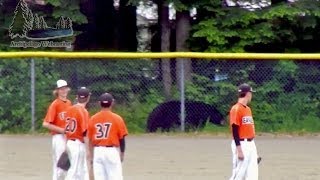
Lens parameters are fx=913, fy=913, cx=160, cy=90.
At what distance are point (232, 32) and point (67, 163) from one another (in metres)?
11.4

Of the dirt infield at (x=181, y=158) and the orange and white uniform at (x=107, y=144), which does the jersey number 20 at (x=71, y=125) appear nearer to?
the orange and white uniform at (x=107, y=144)

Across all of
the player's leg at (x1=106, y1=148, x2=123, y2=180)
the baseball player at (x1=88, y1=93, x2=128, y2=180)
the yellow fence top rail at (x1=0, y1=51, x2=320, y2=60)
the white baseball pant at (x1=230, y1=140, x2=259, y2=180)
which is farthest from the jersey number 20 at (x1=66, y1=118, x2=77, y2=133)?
the yellow fence top rail at (x1=0, y1=51, x2=320, y2=60)

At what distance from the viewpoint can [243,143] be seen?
12695 mm

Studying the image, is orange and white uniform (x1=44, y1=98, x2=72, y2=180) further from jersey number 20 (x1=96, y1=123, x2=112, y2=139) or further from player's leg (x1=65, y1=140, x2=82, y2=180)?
jersey number 20 (x1=96, y1=123, x2=112, y2=139)

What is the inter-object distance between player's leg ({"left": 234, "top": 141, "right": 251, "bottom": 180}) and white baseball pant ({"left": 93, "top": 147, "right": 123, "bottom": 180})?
1.69m

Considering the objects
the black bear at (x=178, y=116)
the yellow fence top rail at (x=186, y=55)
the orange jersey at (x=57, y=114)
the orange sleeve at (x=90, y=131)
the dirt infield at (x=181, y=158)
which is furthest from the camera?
the black bear at (x=178, y=116)

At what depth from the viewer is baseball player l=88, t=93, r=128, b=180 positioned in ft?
39.6

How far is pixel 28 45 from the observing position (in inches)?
966

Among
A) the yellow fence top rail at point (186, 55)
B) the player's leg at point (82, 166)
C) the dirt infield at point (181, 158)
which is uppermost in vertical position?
the yellow fence top rail at point (186, 55)

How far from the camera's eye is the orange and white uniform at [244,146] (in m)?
12.6

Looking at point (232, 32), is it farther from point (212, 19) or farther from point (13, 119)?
point (13, 119)

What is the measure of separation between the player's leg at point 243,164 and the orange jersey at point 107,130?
1.71 meters

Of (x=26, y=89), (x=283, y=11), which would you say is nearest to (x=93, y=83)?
(x=26, y=89)

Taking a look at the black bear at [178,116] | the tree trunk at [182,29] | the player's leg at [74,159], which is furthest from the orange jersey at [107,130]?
the tree trunk at [182,29]
